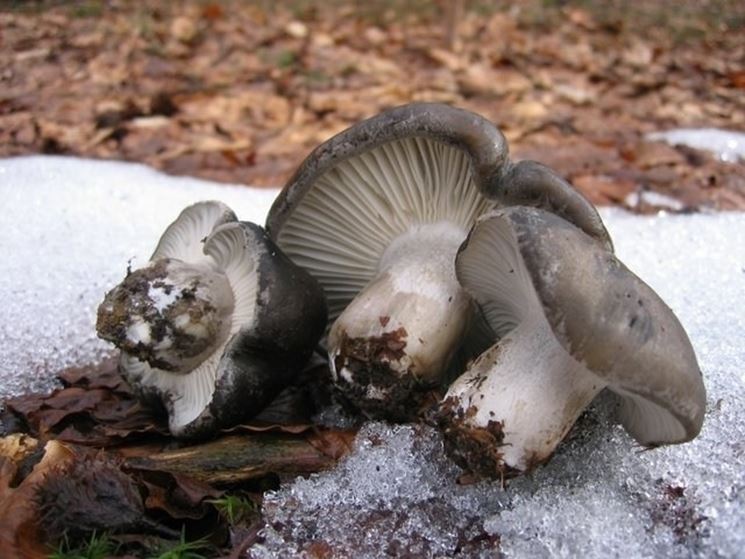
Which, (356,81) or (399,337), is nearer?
(399,337)

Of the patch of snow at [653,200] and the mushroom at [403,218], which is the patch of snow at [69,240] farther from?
the patch of snow at [653,200]

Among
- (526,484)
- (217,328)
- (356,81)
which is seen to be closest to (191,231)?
(217,328)

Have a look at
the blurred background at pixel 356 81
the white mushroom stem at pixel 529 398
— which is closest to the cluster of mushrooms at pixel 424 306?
the white mushroom stem at pixel 529 398

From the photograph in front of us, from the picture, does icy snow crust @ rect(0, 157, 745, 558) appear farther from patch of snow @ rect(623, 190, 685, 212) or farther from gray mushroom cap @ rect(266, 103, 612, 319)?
patch of snow @ rect(623, 190, 685, 212)

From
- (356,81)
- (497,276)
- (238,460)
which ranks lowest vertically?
(356,81)

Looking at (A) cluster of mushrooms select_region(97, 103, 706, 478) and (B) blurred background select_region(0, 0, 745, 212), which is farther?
(B) blurred background select_region(0, 0, 745, 212)

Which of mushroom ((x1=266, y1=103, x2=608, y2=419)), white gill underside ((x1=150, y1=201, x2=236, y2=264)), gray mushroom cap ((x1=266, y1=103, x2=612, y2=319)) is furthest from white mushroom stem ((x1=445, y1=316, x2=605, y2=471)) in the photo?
white gill underside ((x1=150, y1=201, x2=236, y2=264))

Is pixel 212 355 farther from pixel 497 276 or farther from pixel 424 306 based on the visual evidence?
pixel 497 276
